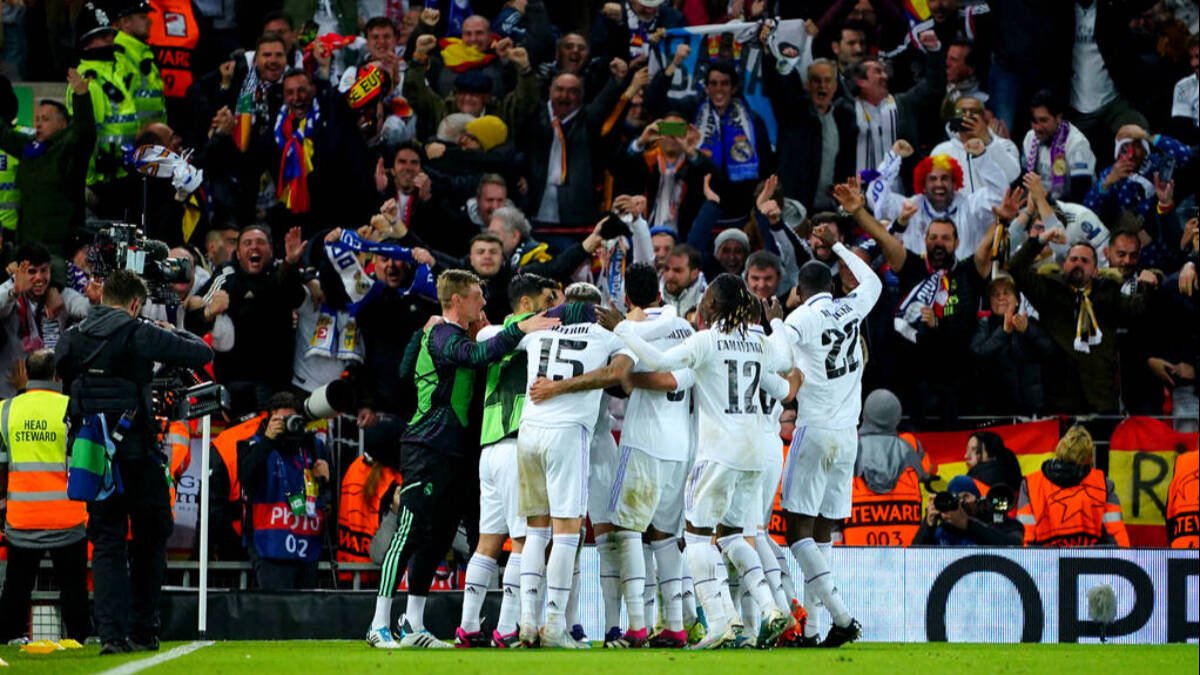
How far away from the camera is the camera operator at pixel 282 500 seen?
52.6ft

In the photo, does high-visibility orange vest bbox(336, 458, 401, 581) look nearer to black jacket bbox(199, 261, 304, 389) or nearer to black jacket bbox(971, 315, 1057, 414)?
black jacket bbox(199, 261, 304, 389)

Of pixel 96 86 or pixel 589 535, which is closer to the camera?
pixel 589 535

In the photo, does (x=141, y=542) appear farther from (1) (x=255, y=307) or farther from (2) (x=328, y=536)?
(1) (x=255, y=307)

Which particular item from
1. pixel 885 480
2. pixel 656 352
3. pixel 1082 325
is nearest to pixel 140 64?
pixel 885 480

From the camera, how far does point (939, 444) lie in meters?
17.9

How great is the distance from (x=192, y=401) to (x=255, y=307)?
4.52 m

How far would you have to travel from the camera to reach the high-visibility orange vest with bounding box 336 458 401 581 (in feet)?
54.5

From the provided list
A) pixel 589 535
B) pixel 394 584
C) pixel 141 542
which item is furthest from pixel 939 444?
pixel 141 542

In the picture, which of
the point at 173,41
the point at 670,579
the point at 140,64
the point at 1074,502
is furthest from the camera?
the point at 173,41

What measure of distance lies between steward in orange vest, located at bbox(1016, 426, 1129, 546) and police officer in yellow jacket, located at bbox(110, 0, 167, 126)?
8.94 metres

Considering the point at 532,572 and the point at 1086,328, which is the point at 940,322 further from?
the point at 532,572

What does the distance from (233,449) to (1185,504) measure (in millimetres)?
7845

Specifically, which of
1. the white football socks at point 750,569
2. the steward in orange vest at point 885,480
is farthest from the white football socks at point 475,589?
the steward in orange vest at point 885,480

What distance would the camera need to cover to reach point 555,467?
12.7 metres
